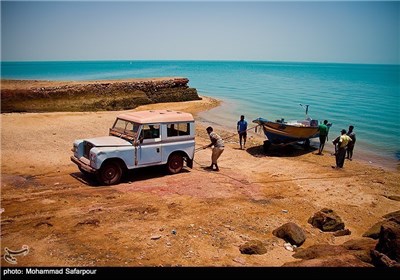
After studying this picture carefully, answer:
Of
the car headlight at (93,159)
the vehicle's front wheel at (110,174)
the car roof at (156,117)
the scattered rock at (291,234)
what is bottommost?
the scattered rock at (291,234)

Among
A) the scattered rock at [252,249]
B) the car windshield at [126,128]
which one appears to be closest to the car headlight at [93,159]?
the car windshield at [126,128]

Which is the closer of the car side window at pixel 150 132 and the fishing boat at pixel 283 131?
the car side window at pixel 150 132

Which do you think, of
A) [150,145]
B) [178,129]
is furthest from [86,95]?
[150,145]

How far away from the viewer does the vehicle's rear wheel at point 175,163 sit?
12.1 metres

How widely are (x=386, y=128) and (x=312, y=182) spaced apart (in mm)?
18676

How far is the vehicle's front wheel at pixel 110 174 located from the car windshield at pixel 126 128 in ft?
3.88

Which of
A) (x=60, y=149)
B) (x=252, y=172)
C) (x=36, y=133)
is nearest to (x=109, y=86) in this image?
(x=36, y=133)

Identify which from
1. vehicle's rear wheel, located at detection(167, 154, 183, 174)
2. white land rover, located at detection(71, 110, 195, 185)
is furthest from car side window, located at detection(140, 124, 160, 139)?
vehicle's rear wheel, located at detection(167, 154, 183, 174)

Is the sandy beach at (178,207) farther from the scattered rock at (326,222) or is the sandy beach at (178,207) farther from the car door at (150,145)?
the car door at (150,145)

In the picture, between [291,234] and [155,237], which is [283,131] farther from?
[155,237]

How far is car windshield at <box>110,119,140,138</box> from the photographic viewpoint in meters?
11.2
